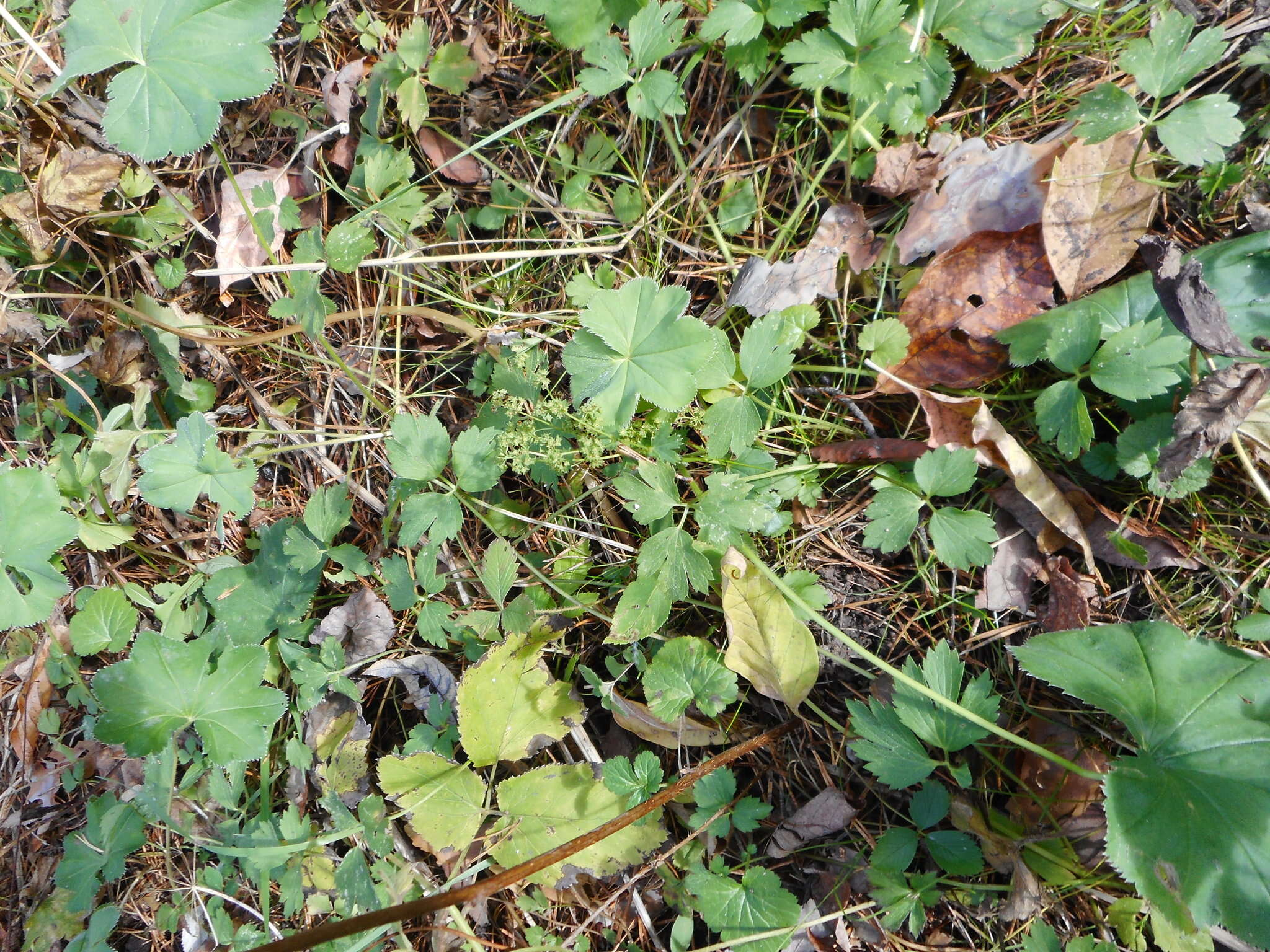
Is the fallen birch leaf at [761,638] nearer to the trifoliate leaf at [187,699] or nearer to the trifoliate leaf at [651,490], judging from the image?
the trifoliate leaf at [651,490]

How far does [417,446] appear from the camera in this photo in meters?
2.41

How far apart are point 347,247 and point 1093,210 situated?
7.98 feet

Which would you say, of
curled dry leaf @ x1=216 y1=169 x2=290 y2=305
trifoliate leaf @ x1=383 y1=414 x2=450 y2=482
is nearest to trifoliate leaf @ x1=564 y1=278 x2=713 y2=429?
trifoliate leaf @ x1=383 y1=414 x2=450 y2=482

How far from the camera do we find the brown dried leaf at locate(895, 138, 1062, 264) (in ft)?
7.80

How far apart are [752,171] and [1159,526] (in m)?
1.71

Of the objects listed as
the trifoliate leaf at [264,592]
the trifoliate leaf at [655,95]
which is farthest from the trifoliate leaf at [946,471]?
the trifoliate leaf at [264,592]

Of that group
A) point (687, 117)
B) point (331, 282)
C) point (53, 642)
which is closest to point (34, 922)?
point (53, 642)

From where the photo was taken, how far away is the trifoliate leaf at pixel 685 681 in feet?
7.40

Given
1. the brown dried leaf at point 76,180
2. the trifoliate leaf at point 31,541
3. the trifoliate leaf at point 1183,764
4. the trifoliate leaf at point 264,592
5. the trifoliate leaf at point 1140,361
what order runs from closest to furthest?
1. the trifoliate leaf at point 1183,764
2. the trifoliate leaf at point 1140,361
3. the trifoliate leaf at point 31,541
4. the trifoliate leaf at point 264,592
5. the brown dried leaf at point 76,180

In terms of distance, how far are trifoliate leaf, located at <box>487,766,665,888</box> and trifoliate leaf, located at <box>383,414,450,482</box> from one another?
1021 millimetres

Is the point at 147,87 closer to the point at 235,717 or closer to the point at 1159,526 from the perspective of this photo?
the point at 235,717

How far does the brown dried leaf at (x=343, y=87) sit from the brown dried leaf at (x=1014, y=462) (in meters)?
2.43

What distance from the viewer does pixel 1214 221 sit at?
91.2 inches

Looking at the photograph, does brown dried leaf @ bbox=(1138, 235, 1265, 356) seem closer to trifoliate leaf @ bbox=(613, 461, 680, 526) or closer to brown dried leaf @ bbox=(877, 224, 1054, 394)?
brown dried leaf @ bbox=(877, 224, 1054, 394)
